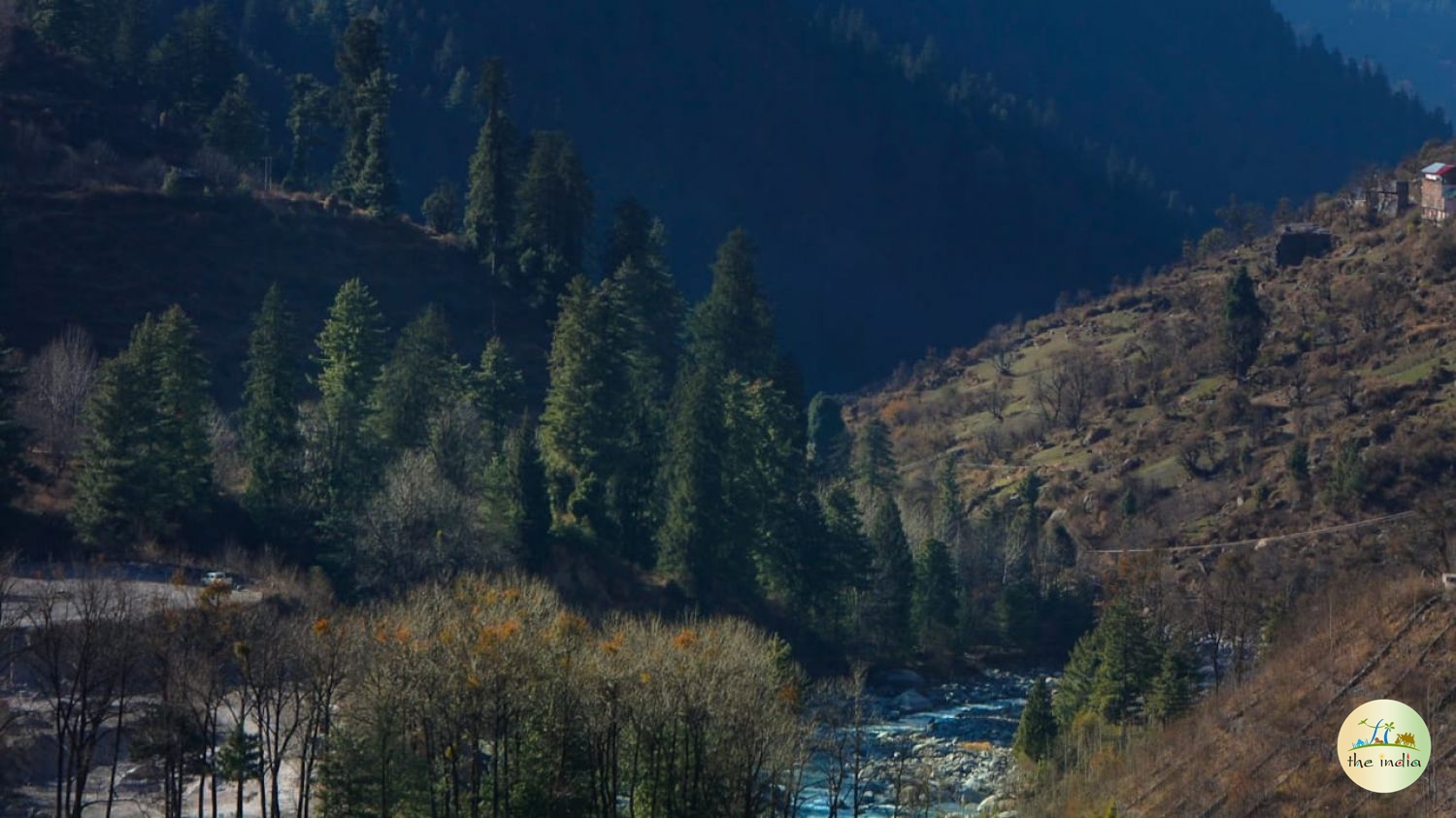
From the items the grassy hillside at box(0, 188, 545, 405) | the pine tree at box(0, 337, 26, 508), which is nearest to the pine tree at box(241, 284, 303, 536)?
the pine tree at box(0, 337, 26, 508)

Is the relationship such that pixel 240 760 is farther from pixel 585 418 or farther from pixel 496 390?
pixel 496 390

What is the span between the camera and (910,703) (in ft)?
288

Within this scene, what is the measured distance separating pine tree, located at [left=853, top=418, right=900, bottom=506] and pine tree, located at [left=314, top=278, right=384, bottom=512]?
110 feet

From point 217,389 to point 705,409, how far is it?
26869 millimetres

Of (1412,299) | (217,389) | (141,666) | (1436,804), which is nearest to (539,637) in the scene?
(141,666)

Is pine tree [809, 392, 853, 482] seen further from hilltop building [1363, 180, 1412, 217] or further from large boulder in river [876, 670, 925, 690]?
hilltop building [1363, 180, 1412, 217]

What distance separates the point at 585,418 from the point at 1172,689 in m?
34.8

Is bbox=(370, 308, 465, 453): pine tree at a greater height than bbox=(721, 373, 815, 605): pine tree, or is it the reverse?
bbox=(370, 308, 465, 453): pine tree

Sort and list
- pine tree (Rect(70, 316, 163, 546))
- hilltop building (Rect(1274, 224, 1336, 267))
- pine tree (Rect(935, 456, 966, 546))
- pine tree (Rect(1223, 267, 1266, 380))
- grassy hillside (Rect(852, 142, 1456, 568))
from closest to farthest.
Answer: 1. pine tree (Rect(70, 316, 163, 546))
2. grassy hillside (Rect(852, 142, 1456, 568))
3. pine tree (Rect(935, 456, 966, 546))
4. pine tree (Rect(1223, 267, 1266, 380))
5. hilltop building (Rect(1274, 224, 1336, 267))

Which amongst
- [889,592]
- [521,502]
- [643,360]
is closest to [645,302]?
[643,360]

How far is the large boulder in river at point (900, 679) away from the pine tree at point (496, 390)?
2314 centimetres

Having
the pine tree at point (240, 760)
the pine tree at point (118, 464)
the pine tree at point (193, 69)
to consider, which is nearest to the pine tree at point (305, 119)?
the pine tree at point (193, 69)

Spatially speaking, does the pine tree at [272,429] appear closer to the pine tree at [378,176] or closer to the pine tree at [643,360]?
the pine tree at [643,360]

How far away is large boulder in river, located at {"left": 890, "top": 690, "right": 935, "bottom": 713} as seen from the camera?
284ft
